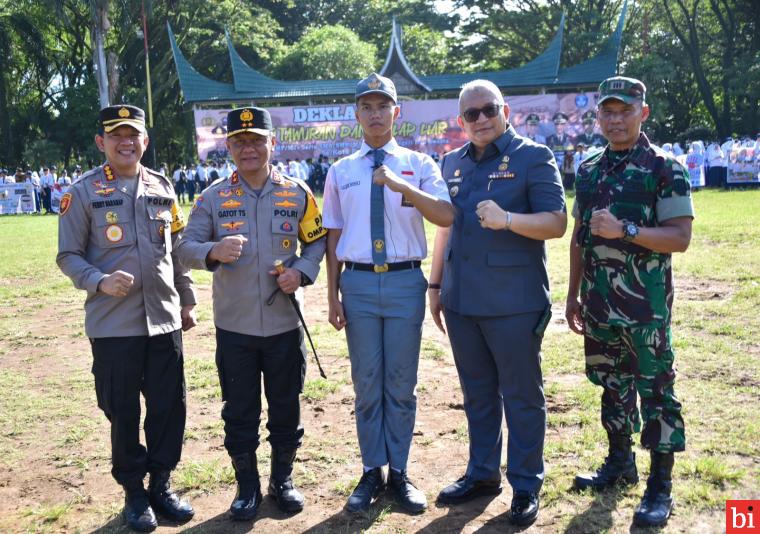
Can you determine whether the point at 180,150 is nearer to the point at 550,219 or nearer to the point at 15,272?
the point at 15,272

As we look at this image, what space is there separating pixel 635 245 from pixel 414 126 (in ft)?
102

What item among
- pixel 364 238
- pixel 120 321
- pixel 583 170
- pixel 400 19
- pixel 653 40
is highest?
pixel 400 19

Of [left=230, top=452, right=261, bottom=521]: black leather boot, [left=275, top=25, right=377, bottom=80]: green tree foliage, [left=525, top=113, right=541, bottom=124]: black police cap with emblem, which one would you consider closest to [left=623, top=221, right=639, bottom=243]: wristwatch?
[left=230, top=452, right=261, bottom=521]: black leather boot

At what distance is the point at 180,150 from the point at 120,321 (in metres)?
44.3

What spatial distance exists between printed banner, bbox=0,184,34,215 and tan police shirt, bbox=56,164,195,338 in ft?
95.1

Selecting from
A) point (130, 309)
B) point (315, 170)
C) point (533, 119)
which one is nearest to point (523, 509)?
point (130, 309)

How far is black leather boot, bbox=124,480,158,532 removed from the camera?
361 cm

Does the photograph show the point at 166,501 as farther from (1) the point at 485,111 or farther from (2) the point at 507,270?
(1) the point at 485,111

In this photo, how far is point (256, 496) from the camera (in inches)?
150

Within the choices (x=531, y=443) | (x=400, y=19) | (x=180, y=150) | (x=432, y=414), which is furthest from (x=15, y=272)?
(x=400, y=19)

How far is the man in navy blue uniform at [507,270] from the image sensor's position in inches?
138

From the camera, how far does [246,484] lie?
3801 millimetres

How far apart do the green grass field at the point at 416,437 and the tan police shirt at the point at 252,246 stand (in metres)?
1.07

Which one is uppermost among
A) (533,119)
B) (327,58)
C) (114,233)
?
(327,58)
